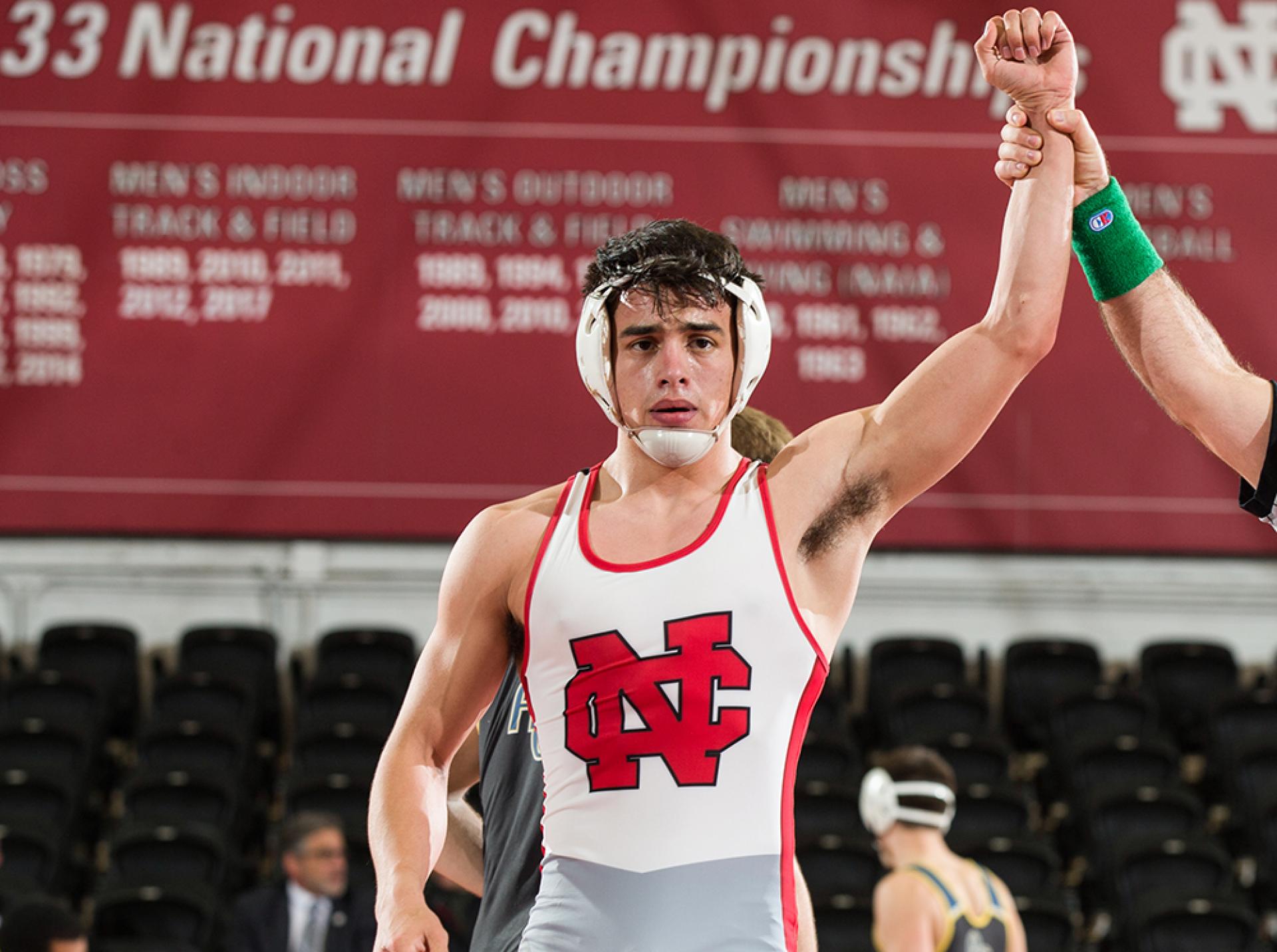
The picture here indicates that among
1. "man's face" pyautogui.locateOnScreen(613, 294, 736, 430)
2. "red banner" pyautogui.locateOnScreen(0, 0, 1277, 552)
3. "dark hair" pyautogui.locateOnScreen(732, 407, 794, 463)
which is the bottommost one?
"man's face" pyautogui.locateOnScreen(613, 294, 736, 430)

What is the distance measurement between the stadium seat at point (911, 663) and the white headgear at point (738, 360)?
292 inches

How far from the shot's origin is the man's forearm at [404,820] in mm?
2727

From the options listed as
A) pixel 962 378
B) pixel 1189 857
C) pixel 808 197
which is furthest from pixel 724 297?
pixel 808 197

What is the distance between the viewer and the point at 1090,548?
1071cm

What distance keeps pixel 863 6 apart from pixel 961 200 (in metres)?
1.27

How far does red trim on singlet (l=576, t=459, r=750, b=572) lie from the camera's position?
2.76 meters

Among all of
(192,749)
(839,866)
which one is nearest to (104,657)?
(192,749)

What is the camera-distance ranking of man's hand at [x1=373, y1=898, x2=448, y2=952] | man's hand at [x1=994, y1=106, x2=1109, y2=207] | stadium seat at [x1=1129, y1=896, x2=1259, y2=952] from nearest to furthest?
1. man's hand at [x1=373, y1=898, x2=448, y2=952]
2. man's hand at [x1=994, y1=106, x2=1109, y2=207]
3. stadium seat at [x1=1129, y1=896, x2=1259, y2=952]

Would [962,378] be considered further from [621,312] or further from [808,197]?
[808,197]

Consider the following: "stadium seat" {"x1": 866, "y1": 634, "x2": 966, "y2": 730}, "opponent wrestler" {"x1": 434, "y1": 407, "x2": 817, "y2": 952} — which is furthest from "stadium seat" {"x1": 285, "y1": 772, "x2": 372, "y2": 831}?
"opponent wrestler" {"x1": 434, "y1": 407, "x2": 817, "y2": 952}

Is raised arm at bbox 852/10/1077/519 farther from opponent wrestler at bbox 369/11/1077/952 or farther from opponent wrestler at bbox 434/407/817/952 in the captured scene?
opponent wrestler at bbox 434/407/817/952

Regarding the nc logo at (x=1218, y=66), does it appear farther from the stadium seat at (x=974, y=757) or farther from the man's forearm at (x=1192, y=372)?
the man's forearm at (x=1192, y=372)

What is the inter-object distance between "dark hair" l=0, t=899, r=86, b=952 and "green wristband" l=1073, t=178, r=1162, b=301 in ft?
12.3

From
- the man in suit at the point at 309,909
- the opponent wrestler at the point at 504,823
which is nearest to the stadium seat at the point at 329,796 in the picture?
the man in suit at the point at 309,909
